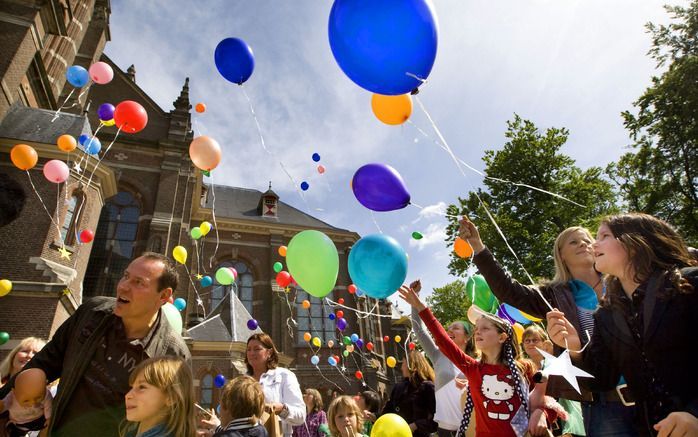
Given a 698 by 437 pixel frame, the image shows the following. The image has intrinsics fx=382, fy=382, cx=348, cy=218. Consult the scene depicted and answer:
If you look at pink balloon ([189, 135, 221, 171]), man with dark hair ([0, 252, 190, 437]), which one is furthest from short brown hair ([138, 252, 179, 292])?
pink balloon ([189, 135, 221, 171])

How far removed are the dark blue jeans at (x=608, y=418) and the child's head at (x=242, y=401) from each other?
2.12m

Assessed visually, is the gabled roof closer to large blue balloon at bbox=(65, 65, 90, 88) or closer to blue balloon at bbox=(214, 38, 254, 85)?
large blue balloon at bbox=(65, 65, 90, 88)

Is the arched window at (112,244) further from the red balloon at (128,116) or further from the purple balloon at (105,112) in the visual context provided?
the red balloon at (128,116)

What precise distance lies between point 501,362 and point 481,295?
11.6ft

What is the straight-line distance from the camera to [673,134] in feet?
40.7

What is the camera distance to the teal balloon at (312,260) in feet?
14.4

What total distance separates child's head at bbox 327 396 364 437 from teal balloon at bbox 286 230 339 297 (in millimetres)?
1228

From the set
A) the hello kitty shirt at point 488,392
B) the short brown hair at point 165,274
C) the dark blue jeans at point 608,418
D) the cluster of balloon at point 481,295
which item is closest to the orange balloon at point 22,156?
the short brown hair at point 165,274

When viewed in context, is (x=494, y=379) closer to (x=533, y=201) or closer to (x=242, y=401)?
(x=242, y=401)

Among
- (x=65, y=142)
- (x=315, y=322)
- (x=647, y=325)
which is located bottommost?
(x=647, y=325)

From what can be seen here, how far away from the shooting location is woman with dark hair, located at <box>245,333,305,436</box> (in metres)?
3.53

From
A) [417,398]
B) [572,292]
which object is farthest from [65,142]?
[572,292]

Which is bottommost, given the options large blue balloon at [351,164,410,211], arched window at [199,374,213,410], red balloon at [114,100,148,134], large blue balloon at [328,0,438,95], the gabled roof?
arched window at [199,374,213,410]

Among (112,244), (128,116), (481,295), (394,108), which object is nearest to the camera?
(394,108)
